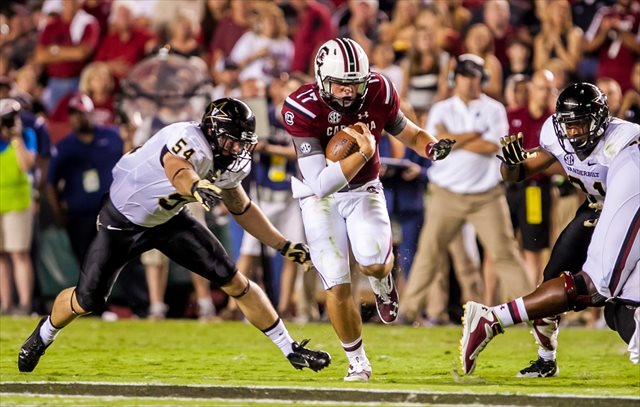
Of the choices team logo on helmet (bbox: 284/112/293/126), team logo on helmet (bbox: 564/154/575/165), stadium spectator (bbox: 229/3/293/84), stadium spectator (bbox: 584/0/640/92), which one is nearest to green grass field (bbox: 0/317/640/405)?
team logo on helmet (bbox: 564/154/575/165)

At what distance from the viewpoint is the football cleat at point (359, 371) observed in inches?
306

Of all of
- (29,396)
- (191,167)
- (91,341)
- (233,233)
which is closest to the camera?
(29,396)

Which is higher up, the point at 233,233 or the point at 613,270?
the point at 613,270

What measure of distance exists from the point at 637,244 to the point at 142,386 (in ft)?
8.45

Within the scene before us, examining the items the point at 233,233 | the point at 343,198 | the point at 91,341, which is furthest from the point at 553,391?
the point at 233,233

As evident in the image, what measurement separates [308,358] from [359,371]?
0.37m

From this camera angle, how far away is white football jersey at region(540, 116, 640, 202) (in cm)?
747

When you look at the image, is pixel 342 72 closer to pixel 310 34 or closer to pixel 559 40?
pixel 559 40

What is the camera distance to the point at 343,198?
7934 mm

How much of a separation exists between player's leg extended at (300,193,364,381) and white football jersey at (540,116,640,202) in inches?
46.3

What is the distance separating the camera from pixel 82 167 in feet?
40.5

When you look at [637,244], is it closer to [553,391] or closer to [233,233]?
[553,391]

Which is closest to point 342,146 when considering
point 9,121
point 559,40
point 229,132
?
point 229,132

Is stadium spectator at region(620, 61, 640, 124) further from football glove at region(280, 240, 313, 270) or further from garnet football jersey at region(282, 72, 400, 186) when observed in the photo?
football glove at region(280, 240, 313, 270)
